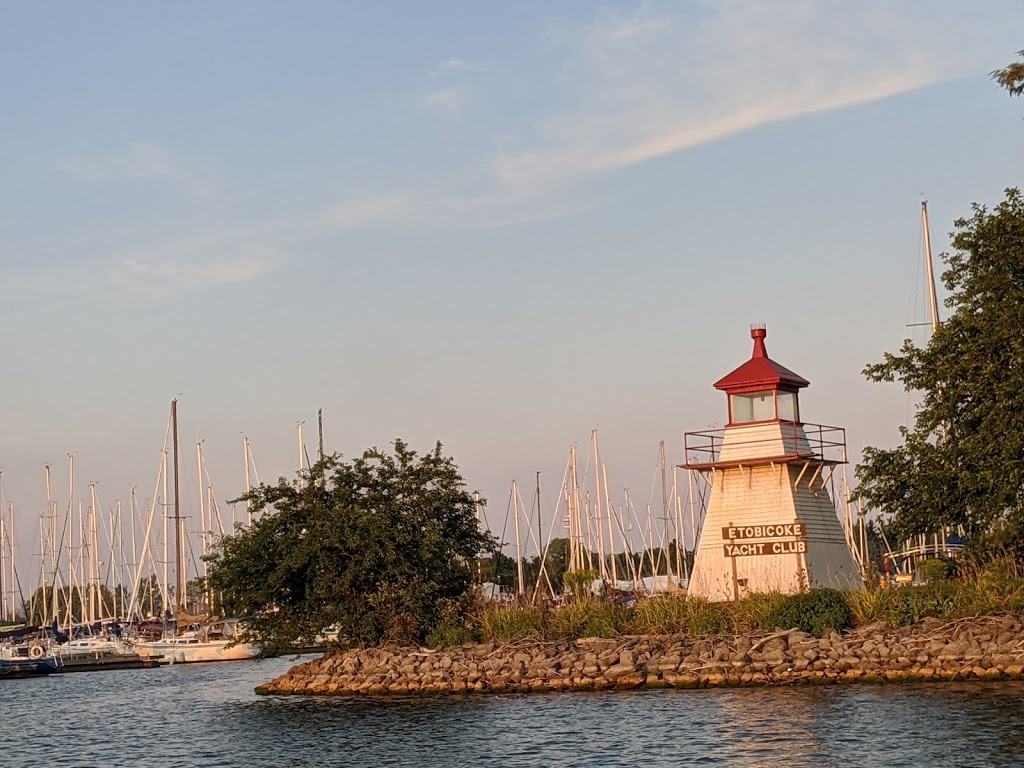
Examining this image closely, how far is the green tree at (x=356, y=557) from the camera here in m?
42.2

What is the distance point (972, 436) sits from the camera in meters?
35.6

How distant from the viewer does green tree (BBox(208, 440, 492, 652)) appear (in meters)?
42.2

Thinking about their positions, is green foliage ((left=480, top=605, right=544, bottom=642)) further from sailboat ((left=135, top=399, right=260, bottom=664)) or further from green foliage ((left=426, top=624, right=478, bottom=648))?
sailboat ((left=135, top=399, right=260, bottom=664))

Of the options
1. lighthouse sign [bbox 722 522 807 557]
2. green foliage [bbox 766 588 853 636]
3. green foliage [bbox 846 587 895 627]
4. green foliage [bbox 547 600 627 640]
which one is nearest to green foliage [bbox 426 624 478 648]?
green foliage [bbox 547 600 627 640]

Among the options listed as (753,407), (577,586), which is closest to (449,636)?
(577,586)

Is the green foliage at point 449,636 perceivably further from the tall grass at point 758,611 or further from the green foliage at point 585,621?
the green foliage at point 585,621

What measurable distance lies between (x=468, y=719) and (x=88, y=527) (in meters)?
60.4

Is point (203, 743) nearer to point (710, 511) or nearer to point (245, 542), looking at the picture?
point (245, 542)

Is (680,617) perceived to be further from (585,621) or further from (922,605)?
(922,605)

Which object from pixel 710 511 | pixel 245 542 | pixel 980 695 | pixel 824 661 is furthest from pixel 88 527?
pixel 980 695

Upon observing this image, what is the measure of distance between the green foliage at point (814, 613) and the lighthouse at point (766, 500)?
3.44 m

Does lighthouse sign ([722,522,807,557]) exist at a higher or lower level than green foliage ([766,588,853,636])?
higher

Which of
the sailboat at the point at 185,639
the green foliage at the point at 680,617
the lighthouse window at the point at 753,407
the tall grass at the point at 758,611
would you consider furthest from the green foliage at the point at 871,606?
the sailboat at the point at 185,639

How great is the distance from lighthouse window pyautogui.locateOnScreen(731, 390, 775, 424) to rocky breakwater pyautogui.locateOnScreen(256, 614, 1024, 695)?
8037 mm
